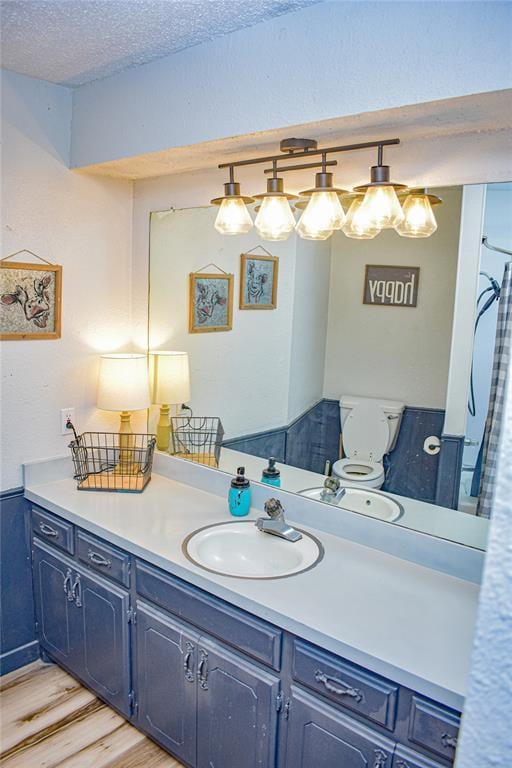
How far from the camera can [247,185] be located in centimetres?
221

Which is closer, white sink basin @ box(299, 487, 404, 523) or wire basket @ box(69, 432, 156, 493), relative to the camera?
white sink basin @ box(299, 487, 404, 523)

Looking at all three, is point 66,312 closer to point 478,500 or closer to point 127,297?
point 127,297

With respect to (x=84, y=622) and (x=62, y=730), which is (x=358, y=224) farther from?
(x=62, y=730)

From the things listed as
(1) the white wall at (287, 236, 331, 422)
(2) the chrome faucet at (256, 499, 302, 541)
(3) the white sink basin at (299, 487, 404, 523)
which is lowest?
(2) the chrome faucet at (256, 499, 302, 541)

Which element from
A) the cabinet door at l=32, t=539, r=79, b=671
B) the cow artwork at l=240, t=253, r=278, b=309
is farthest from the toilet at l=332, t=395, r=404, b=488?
the cabinet door at l=32, t=539, r=79, b=671

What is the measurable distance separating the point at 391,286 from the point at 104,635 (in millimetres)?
1601

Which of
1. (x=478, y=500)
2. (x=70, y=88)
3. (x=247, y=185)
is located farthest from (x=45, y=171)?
(x=478, y=500)

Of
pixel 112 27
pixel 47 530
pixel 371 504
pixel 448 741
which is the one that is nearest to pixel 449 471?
pixel 371 504

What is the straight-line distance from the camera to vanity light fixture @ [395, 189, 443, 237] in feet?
5.91

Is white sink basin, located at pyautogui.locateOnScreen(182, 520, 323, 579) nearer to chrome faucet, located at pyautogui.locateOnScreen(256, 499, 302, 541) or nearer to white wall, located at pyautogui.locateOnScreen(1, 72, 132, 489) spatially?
chrome faucet, located at pyautogui.locateOnScreen(256, 499, 302, 541)

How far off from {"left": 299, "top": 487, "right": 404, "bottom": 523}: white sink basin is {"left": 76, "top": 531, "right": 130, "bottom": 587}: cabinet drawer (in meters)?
0.72

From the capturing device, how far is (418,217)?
1.82 metres

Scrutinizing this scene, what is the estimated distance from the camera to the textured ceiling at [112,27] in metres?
1.59

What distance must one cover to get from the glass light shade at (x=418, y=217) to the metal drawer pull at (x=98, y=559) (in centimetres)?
151
